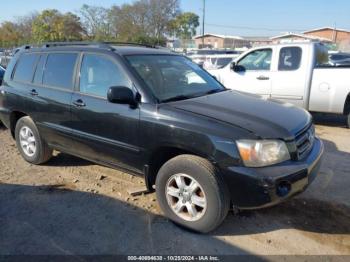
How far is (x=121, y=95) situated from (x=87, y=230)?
4.60ft

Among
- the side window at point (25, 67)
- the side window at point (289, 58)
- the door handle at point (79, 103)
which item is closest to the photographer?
the door handle at point (79, 103)

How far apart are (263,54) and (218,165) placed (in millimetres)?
5922

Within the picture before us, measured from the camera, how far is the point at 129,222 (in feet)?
12.8

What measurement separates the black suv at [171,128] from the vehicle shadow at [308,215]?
0.49 meters

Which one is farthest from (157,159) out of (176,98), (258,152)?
(258,152)

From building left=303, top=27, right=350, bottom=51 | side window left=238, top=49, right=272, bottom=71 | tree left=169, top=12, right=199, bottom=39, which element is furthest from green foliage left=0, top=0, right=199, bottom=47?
side window left=238, top=49, right=272, bottom=71

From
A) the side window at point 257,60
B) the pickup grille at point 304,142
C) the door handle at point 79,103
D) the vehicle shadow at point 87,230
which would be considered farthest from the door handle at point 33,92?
the side window at point 257,60

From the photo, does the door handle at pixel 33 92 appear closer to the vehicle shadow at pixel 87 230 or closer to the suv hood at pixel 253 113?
the vehicle shadow at pixel 87 230

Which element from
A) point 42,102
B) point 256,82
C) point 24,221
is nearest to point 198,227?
point 24,221

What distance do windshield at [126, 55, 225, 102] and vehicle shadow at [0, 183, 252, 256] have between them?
135 cm

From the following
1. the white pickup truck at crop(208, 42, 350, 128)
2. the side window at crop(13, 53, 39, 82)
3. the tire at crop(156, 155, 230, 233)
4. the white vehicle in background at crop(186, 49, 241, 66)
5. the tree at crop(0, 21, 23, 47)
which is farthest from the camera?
the tree at crop(0, 21, 23, 47)

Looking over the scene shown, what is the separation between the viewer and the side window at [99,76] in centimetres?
416

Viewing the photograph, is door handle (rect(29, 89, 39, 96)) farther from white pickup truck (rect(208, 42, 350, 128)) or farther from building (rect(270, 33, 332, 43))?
building (rect(270, 33, 332, 43))

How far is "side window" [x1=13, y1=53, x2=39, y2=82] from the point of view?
540 cm
